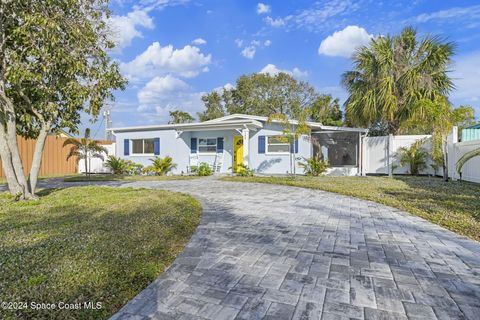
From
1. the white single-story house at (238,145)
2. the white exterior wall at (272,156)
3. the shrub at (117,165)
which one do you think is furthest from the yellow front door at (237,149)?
the shrub at (117,165)

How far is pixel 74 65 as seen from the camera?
681cm

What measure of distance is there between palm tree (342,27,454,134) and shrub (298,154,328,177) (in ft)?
9.96

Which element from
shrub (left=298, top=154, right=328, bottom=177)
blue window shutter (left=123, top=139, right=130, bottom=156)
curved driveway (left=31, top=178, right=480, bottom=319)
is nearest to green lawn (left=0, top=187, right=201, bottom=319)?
curved driveway (left=31, top=178, right=480, bottom=319)

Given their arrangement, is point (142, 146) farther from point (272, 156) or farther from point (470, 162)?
point (470, 162)

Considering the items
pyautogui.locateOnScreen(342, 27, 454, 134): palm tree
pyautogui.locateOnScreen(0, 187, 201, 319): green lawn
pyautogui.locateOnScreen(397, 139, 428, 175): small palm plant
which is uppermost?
pyautogui.locateOnScreen(342, 27, 454, 134): palm tree

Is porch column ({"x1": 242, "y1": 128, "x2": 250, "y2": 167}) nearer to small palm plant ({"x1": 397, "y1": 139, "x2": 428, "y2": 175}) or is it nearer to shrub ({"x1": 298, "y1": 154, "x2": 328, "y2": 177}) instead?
shrub ({"x1": 298, "y1": 154, "x2": 328, "y2": 177})

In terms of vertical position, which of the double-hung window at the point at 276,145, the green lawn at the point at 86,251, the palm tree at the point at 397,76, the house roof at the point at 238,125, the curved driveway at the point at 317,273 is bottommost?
the curved driveway at the point at 317,273

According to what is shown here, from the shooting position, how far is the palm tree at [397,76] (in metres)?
13.3

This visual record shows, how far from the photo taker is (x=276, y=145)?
602 inches

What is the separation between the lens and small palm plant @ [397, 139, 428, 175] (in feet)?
43.9

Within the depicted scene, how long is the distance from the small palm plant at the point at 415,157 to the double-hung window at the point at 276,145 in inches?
215

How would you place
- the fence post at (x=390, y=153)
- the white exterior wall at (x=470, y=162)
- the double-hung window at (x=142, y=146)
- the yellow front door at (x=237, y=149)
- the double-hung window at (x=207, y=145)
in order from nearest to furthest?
1. the white exterior wall at (x=470, y=162)
2. the fence post at (x=390, y=153)
3. the yellow front door at (x=237, y=149)
4. the double-hung window at (x=207, y=145)
5. the double-hung window at (x=142, y=146)

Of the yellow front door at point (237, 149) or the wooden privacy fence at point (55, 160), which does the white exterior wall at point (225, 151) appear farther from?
the wooden privacy fence at point (55, 160)

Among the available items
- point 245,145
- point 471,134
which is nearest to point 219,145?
point 245,145
